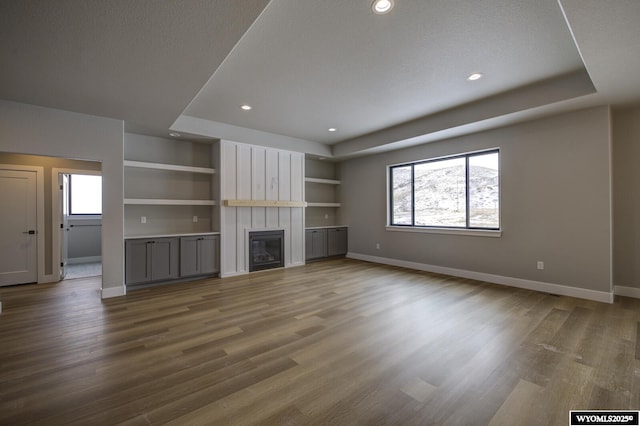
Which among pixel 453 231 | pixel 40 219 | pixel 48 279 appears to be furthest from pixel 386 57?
pixel 48 279

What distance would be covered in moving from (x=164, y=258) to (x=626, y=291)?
23.3 ft

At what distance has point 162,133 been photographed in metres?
5.05

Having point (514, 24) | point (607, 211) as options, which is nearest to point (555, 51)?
point (514, 24)

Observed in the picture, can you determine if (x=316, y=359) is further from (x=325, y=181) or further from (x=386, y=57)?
(x=325, y=181)

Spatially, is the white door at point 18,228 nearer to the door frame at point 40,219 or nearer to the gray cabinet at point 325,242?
the door frame at point 40,219

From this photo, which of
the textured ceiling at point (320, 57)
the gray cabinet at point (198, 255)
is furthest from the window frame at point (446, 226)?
the gray cabinet at point (198, 255)

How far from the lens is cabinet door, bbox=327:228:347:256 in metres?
7.35

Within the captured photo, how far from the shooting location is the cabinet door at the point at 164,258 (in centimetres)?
475

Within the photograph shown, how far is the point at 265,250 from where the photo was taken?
6117 mm

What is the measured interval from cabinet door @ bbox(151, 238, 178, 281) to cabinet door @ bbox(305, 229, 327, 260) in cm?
295

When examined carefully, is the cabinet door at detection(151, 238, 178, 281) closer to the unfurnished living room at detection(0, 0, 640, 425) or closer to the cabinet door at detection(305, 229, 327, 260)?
the unfurnished living room at detection(0, 0, 640, 425)

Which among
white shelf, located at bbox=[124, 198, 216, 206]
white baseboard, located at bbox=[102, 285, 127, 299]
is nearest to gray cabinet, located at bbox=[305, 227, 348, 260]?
white shelf, located at bbox=[124, 198, 216, 206]

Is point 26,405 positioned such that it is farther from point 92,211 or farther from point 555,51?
point 92,211

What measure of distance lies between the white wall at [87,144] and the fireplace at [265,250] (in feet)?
7.38
